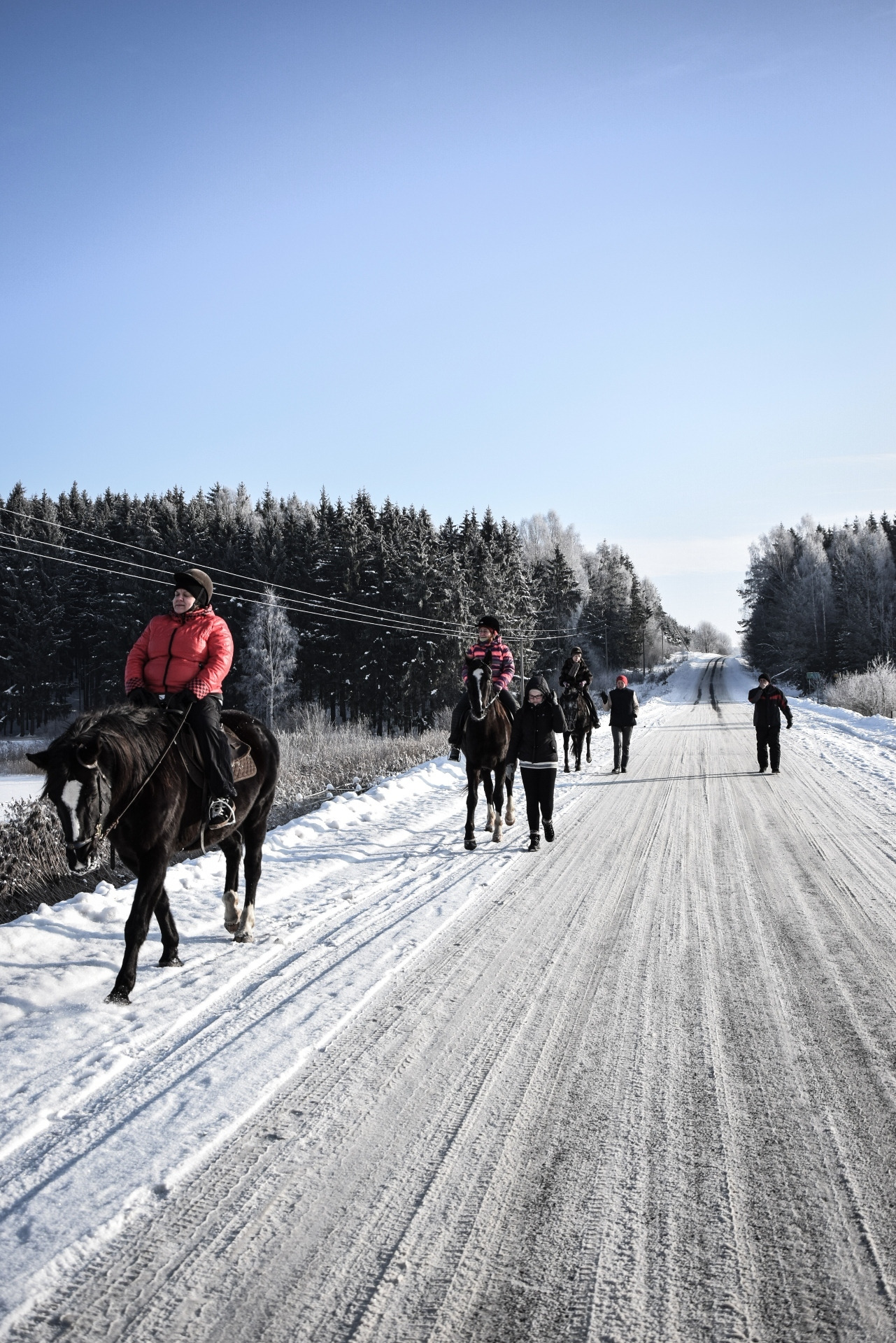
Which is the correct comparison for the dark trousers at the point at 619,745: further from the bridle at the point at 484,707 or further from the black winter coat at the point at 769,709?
the bridle at the point at 484,707

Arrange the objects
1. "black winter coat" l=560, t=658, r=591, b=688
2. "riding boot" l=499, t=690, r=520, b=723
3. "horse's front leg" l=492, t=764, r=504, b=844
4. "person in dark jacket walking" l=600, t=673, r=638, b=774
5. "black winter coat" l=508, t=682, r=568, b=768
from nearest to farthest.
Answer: "black winter coat" l=508, t=682, r=568, b=768 < "horse's front leg" l=492, t=764, r=504, b=844 < "riding boot" l=499, t=690, r=520, b=723 < "black winter coat" l=560, t=658, r=591, b=688 < "person in dark jacket walking" l=600, t=673, r=638, b=774

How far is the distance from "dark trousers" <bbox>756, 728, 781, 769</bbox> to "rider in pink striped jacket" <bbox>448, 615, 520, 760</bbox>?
24.8 feet

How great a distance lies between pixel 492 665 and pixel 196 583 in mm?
5034

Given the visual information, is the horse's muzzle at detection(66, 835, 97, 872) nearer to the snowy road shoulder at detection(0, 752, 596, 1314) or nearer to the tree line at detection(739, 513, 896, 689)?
the snowy road shoulder at detection(0, 752, 596, 1314)

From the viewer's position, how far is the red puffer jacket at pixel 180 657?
5.50 m

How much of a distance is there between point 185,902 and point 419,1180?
4.65 meters

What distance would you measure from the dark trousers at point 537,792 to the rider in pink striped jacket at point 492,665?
39.9 inches

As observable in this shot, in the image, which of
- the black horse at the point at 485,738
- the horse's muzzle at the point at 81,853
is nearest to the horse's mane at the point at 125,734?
the horse's muzzle at the point at 81,853

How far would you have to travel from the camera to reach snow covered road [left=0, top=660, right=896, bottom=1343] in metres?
2.38

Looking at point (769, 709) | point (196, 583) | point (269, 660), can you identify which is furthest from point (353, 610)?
point (196, 583)

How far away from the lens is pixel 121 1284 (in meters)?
2.46

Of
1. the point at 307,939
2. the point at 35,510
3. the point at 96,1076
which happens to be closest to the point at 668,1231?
the point at 96,1076

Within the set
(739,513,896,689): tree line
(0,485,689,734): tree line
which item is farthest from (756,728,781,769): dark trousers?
(739,513,896,689): tree line

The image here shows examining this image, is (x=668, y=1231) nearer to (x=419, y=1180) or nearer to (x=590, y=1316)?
(x=590, y=1316)
